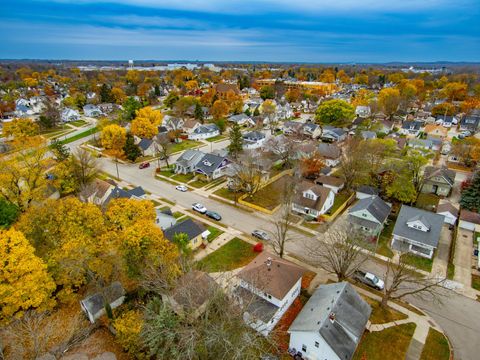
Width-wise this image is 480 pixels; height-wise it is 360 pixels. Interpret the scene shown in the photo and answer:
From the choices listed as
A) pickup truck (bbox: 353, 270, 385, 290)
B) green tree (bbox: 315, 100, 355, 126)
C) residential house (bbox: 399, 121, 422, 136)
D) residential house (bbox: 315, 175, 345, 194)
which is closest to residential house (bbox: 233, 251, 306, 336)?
pickup truck (bbox: 353, 270, 385, 290)

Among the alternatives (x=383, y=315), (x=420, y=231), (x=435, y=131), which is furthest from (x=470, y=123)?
(x=383, y=315)

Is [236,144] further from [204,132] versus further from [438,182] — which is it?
[438,182]

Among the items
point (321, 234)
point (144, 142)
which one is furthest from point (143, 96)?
point (321, 234)

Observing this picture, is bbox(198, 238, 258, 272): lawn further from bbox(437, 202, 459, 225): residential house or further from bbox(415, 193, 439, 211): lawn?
bbox(415, 193, 439, 211): lawn

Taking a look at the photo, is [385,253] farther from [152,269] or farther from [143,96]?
[143,96]

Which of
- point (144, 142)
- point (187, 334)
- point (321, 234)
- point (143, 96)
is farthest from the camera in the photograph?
point (143, 96)

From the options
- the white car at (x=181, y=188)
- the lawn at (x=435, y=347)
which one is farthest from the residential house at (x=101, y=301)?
the lawn at (x=435, y=347)
